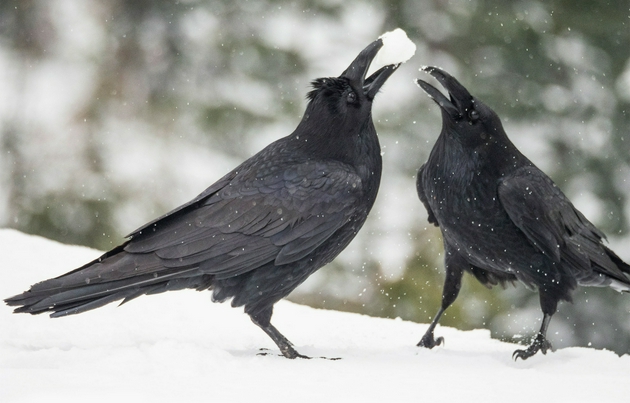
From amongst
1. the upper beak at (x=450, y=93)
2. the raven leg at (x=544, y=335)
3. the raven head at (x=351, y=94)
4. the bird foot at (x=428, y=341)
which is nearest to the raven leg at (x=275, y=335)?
the bird foot at (x=428, y=341)

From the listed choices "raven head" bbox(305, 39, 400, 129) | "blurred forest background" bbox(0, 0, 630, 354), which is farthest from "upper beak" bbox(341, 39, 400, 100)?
"blurred forest background" bbox(0, 0, 630, 354)

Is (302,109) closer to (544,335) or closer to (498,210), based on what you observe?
(498,210)

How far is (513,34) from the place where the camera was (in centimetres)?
898

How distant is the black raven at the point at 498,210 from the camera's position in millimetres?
4293

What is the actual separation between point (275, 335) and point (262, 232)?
0.53 meters

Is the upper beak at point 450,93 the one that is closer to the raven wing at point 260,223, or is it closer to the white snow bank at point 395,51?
the white snow bank at point 395,51

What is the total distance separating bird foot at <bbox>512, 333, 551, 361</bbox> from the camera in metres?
4.30

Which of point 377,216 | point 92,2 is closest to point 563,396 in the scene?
point 377,216

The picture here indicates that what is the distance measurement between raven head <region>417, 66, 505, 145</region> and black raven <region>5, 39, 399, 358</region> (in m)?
0.39

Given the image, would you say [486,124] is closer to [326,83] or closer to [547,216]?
[547,216]

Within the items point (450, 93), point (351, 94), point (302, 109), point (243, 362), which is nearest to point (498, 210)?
point (450, 93)

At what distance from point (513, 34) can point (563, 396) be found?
648 cm

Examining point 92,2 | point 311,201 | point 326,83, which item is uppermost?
point 92,2

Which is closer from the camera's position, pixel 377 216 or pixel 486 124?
pixel 486 124
